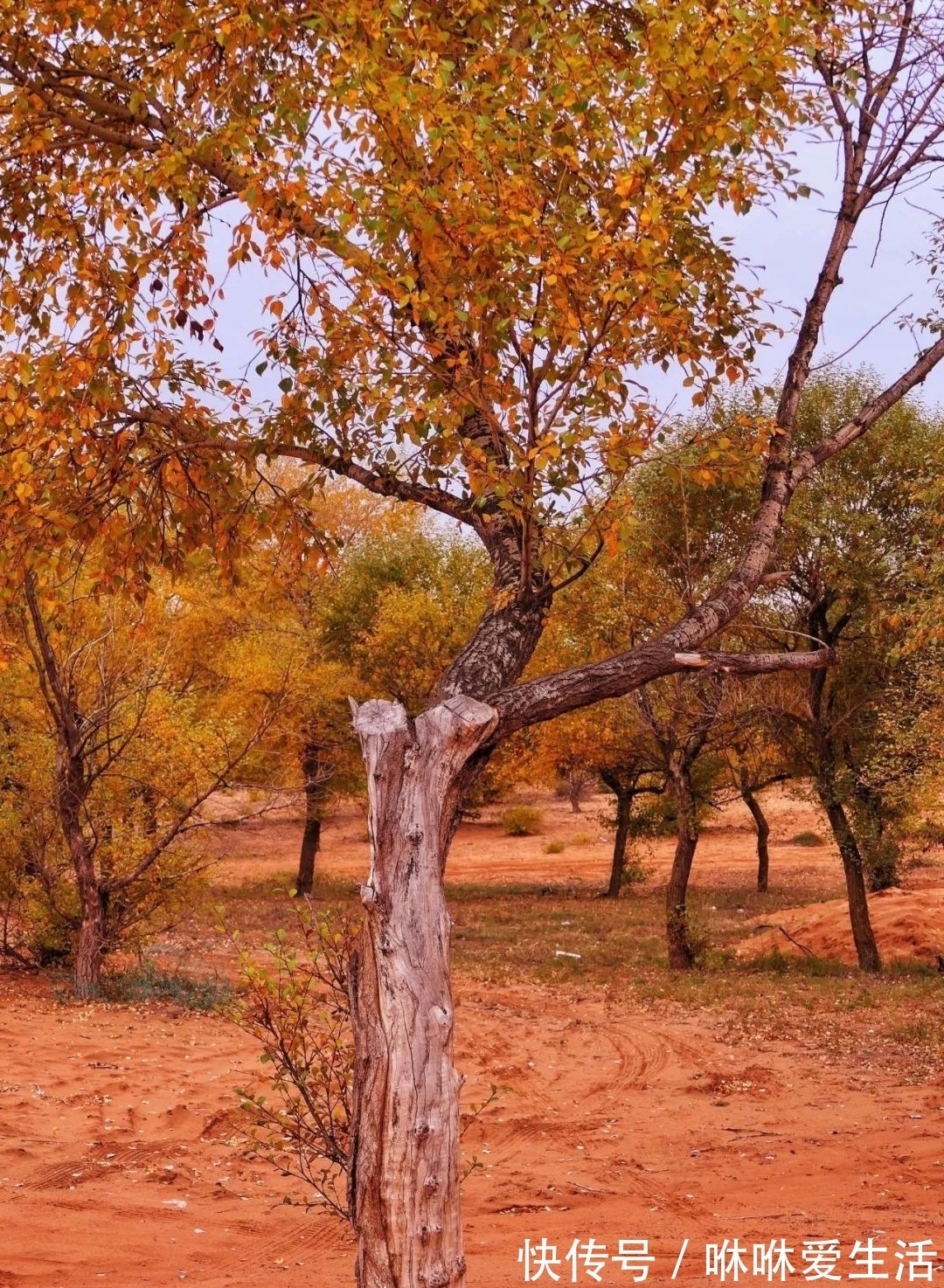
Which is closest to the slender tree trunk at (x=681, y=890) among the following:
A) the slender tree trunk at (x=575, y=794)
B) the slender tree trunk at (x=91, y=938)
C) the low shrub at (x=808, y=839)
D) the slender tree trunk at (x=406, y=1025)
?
the slender tree trunk at (x=91, y=938)

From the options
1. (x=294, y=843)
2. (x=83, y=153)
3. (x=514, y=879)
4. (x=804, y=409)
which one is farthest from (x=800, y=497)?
(x=294, y=843)

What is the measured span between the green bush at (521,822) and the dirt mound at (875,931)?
73.5 ft

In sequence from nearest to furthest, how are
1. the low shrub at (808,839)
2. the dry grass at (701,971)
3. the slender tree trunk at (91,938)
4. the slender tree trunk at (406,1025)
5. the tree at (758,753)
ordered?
the slender tree trunk at (406,1025)
the dry grass at (701,971)
the slender tree trunk at (91,938)
the tree at (758,753)
the low shrub at (808,839)

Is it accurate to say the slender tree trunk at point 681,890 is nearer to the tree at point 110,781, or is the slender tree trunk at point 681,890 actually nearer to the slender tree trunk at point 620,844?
the tree at point 110,781

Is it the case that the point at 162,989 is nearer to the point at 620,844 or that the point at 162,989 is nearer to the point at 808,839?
the point at 620,844

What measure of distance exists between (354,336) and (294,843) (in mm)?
37886

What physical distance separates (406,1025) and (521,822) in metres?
41.8

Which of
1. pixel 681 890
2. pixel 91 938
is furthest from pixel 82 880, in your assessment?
pixel 681 890

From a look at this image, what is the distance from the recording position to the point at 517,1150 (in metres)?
8.63

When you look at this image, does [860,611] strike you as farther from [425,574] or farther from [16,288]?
[425,574]

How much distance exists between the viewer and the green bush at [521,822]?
45219mm

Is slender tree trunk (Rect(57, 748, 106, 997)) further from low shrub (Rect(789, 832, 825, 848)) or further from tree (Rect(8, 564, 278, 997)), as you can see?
low shrub (Rect(789, 832, 825, 848))

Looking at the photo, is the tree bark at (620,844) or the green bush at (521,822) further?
the green bush at (521,822)

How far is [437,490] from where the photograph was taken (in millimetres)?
5805
